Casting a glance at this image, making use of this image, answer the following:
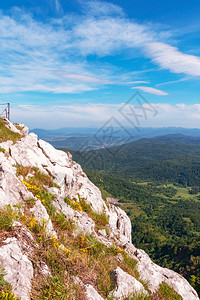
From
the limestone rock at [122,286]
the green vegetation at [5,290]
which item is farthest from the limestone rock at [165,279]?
the green vegetation at [5,290]

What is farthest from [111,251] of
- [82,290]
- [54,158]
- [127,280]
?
[54,158]

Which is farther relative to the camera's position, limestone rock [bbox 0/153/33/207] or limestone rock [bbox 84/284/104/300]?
limestone rock [bbox 0/153/33/207]

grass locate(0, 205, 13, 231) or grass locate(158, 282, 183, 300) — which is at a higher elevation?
grass locate(0, 205, 13, 231)

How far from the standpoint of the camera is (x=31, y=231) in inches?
205

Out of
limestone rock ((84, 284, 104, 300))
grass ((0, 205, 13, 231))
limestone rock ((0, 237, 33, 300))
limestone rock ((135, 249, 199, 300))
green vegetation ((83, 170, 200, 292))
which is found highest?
grass ((0, 205, 13, 231))

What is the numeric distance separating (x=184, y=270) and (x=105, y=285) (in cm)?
6856

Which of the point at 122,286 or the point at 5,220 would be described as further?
the point at 122,286

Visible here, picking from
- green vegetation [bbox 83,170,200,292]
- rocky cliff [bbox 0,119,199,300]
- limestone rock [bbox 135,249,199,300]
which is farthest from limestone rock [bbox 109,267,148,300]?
green vegetation [bbox 83,170,200,292]

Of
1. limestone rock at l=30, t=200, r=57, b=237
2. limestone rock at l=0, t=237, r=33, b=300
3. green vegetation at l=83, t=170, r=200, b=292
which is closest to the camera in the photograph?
limestone rock at l=0, t=237, r=33, b=300

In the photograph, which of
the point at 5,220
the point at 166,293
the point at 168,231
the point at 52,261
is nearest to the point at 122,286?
the point at 52,261

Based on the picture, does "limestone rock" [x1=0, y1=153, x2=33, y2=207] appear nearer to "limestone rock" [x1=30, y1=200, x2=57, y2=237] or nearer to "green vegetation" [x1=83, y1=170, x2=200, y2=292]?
"limestone rock" [x1=30, y1=200, x2=57, y2=237]

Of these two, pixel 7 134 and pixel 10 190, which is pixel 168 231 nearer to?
pixel 7 134

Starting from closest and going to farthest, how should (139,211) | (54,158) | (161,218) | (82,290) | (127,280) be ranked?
(82,290), (127,280), (54,158), (161,218), (139,211)

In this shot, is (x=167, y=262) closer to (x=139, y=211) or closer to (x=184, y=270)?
(x=184, y=270)
